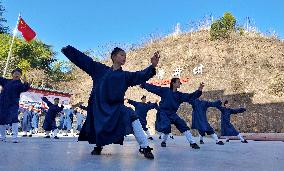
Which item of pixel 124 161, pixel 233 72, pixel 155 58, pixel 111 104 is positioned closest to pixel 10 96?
pixel 111 104

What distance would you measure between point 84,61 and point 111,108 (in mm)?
861

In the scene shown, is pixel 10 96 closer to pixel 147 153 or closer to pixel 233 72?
pixel 147 153

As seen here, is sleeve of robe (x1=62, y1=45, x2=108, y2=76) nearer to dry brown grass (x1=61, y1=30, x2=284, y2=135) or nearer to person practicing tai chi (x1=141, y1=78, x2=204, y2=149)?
person practicing tai chi (x1=141, y1=78, x2=204, y2=149)

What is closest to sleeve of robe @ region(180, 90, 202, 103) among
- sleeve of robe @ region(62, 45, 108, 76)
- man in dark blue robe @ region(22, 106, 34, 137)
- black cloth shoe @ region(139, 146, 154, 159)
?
sleeve of robe @ region(62, 45, 108, 76)

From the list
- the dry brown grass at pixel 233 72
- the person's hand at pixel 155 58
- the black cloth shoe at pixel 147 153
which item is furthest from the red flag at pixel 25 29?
the black cloth shoe at pixel 147 153

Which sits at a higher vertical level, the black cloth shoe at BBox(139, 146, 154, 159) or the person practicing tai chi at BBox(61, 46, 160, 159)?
the person practicing tai chi at BBox(61, 46, 160, 159)

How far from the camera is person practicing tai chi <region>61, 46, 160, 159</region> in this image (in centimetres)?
554

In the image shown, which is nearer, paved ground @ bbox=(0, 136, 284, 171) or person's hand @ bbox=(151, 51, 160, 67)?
paved ground @ bbox=(0, 136, 284, 171)

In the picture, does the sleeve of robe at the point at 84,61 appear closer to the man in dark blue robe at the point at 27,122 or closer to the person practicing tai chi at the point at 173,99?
the person practicing tai chi at the point at 173,99

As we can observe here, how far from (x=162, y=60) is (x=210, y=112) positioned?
10150 mm

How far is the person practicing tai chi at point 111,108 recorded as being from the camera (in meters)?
5.54

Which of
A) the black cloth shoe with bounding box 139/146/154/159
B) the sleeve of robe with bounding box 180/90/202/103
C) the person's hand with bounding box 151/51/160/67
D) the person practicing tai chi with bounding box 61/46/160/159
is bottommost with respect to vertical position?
the black cloth shoe with bounding box 139/146/154/159

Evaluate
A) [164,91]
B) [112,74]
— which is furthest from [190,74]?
[112,74]

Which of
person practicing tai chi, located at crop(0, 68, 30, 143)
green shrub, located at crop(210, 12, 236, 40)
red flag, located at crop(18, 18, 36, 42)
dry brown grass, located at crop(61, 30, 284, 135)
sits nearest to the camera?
person practicing tai chi, located at crop(0, 68, 30, 143)
